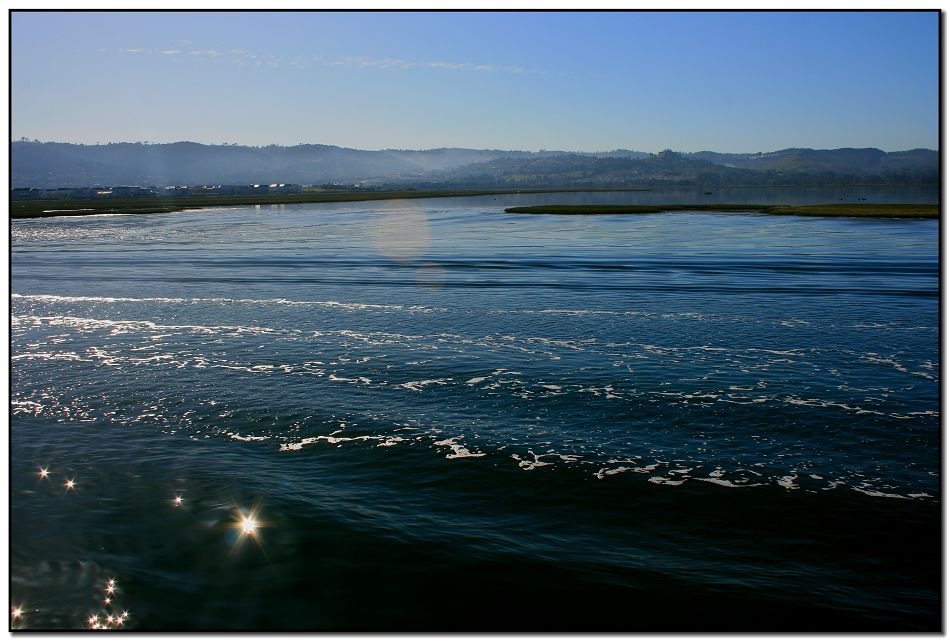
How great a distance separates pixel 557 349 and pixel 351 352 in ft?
27.3

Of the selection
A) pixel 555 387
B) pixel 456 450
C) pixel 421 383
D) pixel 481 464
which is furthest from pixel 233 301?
pixel 481 464

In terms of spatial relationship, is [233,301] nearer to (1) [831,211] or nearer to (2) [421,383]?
(2) [421,383]

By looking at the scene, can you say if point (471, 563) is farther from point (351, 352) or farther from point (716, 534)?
point (351, 352)

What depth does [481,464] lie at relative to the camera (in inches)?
746

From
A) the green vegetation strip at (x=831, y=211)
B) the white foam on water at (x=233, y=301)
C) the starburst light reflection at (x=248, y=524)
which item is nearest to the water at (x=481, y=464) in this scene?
the starburst light reflection at (x=248, y=524)

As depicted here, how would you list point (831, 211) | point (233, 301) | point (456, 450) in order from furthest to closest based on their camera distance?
point (831, 211) → point (233, 301) → point (456, 450)

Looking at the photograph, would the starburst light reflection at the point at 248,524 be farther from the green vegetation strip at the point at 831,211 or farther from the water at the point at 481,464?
the green vegetation strip at the point at 831,211

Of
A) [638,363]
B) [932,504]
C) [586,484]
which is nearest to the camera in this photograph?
[932,504]

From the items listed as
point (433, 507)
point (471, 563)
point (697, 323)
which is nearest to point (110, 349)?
point (433, 507)

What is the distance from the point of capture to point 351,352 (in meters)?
30.7

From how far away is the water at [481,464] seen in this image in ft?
43.8

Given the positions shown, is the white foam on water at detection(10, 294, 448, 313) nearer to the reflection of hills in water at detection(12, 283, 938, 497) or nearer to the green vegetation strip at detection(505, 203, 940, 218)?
the reflection of hills in water at detection(12, 283, 938, 497)

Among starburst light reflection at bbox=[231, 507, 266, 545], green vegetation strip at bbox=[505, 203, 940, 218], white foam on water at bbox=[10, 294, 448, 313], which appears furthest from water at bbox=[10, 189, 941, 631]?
green vegetation strip at bbox=[505, 203, 940, 218]

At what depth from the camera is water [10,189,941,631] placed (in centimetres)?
1335
